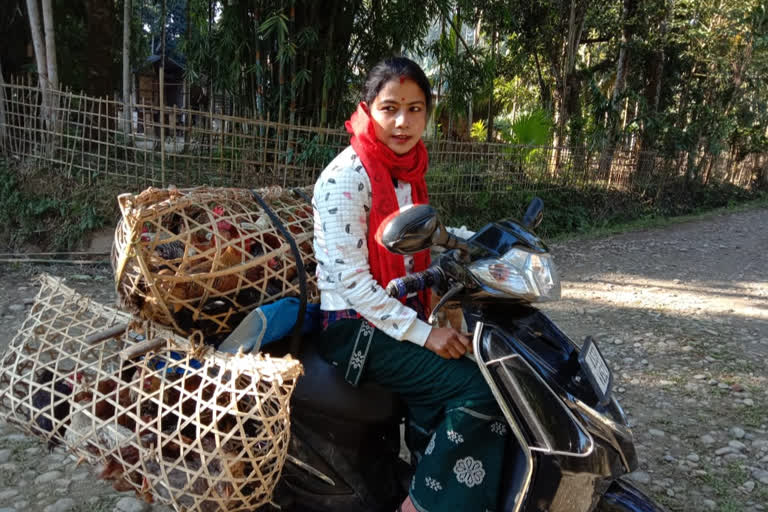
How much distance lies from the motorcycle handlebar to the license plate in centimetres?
40

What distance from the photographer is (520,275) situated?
1293mm

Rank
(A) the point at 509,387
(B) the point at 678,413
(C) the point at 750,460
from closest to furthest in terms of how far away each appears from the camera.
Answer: (A) the point at 509,387, (C) the point at 750,460, (B) the point at 678,413

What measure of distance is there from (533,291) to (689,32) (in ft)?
38.8

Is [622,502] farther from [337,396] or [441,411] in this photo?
[337,396]

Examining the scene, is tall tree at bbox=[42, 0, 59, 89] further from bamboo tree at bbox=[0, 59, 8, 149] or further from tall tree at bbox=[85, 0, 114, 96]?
tall tree at bbox=[85, 0, 114, 96]

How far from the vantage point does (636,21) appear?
1032 centimetres

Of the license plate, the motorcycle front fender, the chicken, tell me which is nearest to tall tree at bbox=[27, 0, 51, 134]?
the chicken

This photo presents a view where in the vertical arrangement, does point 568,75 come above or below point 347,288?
above

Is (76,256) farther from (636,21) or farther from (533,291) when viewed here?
(636,21)

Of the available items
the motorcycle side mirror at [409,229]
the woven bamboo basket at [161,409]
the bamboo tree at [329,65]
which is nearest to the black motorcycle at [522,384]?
the motorcycle side mirror at [409,229]

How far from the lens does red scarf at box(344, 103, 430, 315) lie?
1531mm

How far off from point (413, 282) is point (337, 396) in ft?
1.42

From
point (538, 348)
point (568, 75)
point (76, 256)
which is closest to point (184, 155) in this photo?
point (76, 256)

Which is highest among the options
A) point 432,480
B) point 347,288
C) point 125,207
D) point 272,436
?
point 125,207
